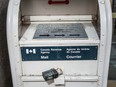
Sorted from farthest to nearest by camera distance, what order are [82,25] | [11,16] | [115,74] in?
[115,74], [82,25], [11,16]

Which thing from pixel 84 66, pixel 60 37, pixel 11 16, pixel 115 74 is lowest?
pixel 115 74

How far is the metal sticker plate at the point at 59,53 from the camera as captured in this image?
104 centimetres

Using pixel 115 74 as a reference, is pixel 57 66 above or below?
above

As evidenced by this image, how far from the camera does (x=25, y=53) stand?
3.48 ft

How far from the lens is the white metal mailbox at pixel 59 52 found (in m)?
1.03

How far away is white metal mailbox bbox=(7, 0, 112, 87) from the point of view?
1.03 metres

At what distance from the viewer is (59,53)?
41.6 inches

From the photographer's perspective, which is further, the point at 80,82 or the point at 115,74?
the point at 115,74

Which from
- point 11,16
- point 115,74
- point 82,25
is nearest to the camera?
point 11,16

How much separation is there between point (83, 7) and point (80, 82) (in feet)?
1.84

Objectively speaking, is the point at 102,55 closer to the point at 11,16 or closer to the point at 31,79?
the point at 31,79

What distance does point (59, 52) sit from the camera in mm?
1054

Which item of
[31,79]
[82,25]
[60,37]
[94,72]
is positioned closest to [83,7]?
[82,25]

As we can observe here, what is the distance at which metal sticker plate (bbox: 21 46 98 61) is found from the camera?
1.04 metres
